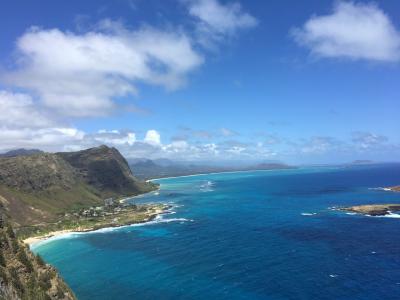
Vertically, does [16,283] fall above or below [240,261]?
above

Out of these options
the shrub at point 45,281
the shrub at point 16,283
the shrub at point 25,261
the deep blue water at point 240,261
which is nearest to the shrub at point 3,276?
the shrub at point 16,283

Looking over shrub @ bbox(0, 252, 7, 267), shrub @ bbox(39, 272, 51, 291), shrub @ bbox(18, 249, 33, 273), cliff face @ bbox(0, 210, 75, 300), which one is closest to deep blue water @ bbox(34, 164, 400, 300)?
→ cliff face @ bbox(0, 210, 75, 300)

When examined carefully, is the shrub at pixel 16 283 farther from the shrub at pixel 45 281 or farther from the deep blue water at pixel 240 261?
the deep blue water at pixel 240 261

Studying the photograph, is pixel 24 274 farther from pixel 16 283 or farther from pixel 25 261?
pixel 16 283

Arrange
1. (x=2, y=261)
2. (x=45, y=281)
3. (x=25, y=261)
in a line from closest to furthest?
1. (x=2, y=261)
2. (x=25, y=261)
3. (x=45, y=281)

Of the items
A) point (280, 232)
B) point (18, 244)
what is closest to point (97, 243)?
point (280, 232)

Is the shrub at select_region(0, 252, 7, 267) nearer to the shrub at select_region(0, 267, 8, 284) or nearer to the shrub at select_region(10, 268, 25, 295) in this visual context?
the shrub at select_region(10, 268, 25, 295)

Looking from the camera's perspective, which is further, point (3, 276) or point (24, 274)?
point (24, 274)

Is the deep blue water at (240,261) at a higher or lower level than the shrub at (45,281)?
lower

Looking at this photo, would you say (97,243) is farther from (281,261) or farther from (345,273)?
(345,273)

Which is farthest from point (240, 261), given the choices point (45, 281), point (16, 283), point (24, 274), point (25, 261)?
point (16, 283)
